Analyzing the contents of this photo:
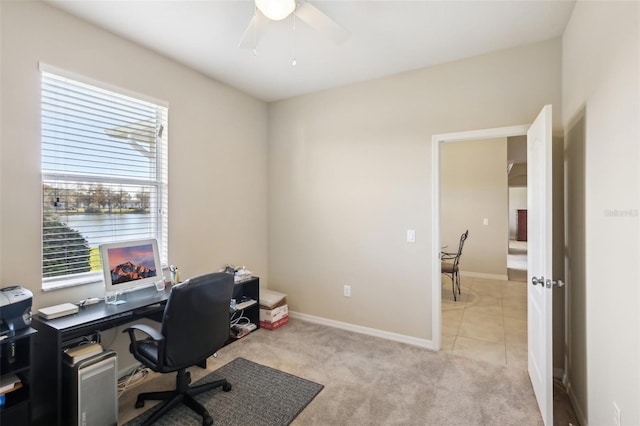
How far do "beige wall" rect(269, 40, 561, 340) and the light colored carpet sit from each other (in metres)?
0.44

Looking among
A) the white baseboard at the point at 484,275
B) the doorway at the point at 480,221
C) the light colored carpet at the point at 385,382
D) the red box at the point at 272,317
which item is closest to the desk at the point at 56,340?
the light colored carpet at the point at 385,382

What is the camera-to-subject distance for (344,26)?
233 centimetres

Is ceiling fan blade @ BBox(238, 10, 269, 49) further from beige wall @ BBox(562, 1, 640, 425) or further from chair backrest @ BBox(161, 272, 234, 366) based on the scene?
beige wall @ BBox(562, 1, 640, 425)

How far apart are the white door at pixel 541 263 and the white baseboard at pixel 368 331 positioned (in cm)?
91

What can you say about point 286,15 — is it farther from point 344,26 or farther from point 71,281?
point 71,281

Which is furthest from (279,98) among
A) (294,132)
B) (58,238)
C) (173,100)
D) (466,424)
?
(466,424)

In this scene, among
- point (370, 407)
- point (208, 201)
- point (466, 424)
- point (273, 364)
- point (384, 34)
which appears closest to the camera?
point (466, 424)

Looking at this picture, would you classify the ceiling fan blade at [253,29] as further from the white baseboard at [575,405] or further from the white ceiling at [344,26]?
the white baseboard at [575,405]

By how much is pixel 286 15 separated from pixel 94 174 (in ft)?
6.04

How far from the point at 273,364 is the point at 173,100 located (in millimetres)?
2581

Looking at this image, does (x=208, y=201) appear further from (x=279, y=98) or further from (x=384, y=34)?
(x=384, y=34)

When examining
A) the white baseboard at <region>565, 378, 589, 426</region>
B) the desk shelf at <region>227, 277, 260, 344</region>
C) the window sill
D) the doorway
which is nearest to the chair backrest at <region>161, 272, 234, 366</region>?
the window sill

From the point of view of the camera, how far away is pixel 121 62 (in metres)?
2.46

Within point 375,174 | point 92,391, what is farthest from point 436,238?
point 92,391
